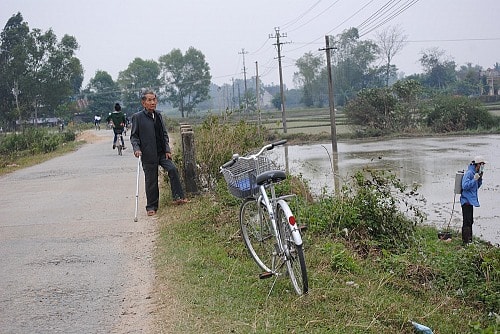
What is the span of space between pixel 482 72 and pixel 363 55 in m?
16.8

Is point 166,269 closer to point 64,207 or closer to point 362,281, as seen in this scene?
point 362,281

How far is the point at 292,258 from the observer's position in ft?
15.7

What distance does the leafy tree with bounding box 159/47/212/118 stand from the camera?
101 metres

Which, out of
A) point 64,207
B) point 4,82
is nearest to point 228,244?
point 64,207

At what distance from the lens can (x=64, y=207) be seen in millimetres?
10320

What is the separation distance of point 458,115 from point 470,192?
36804 millimetres

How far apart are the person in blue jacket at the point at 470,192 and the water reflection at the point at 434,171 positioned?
0.73m

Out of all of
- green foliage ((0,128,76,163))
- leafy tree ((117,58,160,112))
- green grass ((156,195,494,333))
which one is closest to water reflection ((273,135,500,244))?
green grass ((156,195,494,333))

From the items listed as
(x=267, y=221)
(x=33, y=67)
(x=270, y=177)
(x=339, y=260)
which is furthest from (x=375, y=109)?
(x=270, y=177)

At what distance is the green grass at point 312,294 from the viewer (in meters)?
4.28

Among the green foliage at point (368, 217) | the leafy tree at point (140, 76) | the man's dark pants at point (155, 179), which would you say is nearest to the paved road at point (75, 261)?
the man's dark pants at point (155, 179)

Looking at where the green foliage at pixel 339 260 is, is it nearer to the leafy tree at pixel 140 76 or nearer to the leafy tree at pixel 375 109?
the leafy tree at pixel 375 109

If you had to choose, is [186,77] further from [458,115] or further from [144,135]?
[144,135]

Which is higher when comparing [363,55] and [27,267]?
[363,55]
